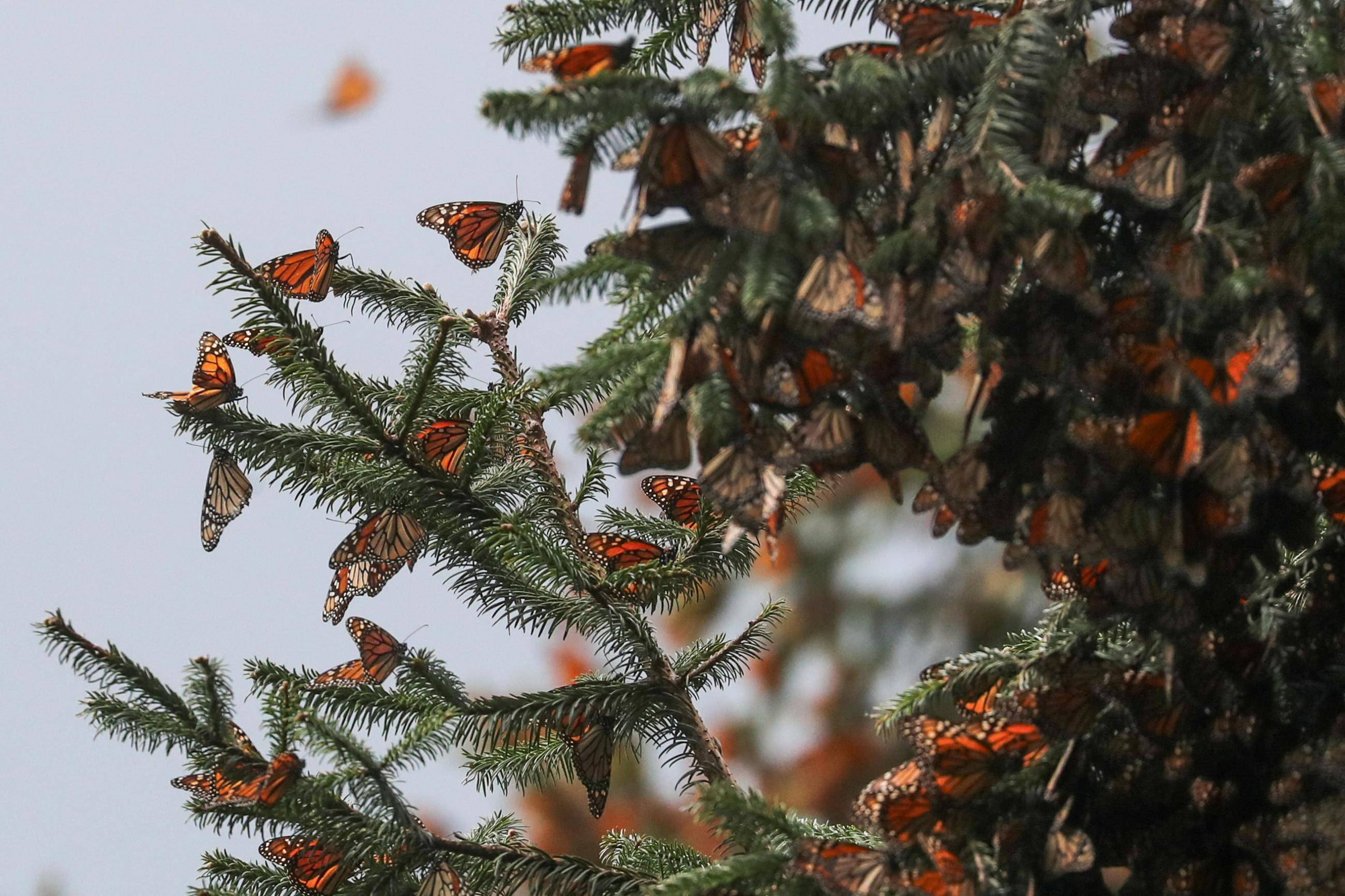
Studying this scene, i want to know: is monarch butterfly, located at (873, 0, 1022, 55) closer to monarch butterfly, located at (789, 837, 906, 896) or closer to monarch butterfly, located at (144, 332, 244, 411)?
monarch butterfly, located at (789, 837, 906, 896)

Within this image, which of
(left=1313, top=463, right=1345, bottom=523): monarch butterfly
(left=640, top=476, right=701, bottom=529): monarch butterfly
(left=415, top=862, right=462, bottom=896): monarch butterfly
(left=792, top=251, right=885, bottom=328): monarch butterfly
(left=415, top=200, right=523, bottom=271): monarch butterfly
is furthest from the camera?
(left=415, top=200, right=523, bottom=271): monarch butterfly

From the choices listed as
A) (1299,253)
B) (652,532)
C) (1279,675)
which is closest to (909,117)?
(1299,253)

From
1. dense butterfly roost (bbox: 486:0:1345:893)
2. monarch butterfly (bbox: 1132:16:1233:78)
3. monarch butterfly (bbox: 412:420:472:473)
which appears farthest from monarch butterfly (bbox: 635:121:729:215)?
monarch butterfly (bbox: 412:420:472:473)

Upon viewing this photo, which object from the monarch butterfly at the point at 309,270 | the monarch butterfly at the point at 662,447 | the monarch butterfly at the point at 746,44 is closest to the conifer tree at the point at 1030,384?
the monarch butterfly at the point at 662,447

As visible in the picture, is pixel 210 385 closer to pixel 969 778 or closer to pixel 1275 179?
pixel 969 778

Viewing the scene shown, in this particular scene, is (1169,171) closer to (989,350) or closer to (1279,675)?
(989,350)

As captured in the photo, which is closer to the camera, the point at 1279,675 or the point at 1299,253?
the point at 1299,253

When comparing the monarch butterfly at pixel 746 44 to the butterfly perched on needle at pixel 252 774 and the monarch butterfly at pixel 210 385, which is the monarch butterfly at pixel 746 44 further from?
the butterfly perched on needle at pixel 252 774
